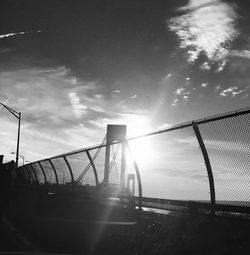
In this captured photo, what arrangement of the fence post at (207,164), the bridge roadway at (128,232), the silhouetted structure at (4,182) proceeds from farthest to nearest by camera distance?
the silhouetted structure at (4,182) → the fence post at (207,164) → the bridge roadway at (128,232)

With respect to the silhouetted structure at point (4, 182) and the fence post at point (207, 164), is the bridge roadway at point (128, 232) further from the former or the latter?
the silhouetted structure at point (4, 182)

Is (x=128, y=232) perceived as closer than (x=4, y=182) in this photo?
Yes

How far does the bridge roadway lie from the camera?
5441 mm

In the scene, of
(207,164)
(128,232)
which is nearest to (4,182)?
(128,232)

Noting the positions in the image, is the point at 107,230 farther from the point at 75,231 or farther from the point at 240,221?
the point at 240,221

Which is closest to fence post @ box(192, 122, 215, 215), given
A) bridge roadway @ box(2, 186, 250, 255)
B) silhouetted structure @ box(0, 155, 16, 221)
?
bridge roadway @ box(2, 186, 250, 255)

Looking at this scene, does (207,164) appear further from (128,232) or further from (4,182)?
(4,182)

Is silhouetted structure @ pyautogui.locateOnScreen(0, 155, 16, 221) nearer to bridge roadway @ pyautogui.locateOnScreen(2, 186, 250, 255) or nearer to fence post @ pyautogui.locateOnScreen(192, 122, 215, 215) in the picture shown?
bridge roadway @ pyautogui.locateOnScreen(2, 186, 250, 255)

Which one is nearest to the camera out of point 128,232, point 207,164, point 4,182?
point 207,164

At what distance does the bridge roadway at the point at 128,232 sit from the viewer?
17.9 feet

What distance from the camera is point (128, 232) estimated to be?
25.3ft

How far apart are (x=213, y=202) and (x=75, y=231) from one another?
3832 mm

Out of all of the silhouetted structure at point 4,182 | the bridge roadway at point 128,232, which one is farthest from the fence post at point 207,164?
the silhouetted structure at point 4,182

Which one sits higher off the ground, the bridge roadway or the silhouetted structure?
the silhouetted structure
